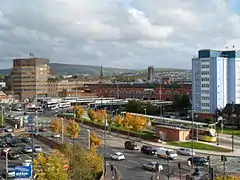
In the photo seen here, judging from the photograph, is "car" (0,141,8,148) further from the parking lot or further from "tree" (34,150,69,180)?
"tree" (34,150,69,180)

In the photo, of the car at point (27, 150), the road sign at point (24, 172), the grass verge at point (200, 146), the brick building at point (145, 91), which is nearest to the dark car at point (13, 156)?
the car at point (27, 150)

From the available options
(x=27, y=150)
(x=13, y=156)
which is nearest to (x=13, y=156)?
(x=13, y=156)

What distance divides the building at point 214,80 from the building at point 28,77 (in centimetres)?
9773

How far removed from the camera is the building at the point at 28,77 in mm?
174500

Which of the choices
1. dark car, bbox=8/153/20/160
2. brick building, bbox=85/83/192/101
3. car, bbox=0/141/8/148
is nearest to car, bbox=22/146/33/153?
dark car, bbox=8/153/20/160

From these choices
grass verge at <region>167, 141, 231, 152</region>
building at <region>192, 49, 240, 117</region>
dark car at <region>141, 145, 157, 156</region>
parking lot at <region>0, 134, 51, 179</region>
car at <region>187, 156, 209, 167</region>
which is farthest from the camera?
building at <region>192, 49, 240, 117</region>

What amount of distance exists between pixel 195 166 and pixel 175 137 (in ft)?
64.4

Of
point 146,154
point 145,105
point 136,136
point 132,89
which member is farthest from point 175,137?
point 132,89

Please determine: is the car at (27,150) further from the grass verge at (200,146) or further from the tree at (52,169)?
the tree at (52,169)

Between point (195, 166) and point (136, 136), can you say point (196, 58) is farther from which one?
point (195, 166)

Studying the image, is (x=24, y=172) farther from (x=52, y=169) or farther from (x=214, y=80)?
Answer: (x=214, y=80)

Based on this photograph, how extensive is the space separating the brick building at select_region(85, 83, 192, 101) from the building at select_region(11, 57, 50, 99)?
1031 inches

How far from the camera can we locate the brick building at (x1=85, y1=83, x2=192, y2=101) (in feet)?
449

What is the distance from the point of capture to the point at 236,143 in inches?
2490
